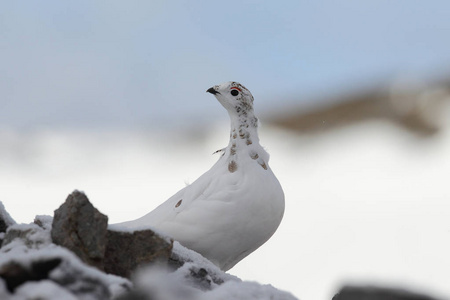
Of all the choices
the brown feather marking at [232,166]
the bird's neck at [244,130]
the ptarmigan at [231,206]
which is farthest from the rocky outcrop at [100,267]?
the bird's neck at [244,130]

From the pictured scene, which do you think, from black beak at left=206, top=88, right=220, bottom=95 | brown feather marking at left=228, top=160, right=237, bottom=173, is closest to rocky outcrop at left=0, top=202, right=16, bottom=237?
brown feather marking at left=228, top=160, right=237, bottom=173

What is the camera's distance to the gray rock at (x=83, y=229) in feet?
→ 11.3

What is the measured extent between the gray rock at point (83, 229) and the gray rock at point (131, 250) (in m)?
0.22

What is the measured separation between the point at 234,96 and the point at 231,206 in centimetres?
108

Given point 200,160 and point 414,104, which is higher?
point 414,104

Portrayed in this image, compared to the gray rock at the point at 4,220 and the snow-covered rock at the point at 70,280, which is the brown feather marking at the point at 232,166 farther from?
the gray rock at the point at 4,220

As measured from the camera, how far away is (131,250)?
12.3 ft

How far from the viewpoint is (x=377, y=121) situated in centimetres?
1983

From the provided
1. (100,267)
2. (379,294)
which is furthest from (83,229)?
(379,294)

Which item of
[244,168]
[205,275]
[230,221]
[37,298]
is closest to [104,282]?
[37,298]

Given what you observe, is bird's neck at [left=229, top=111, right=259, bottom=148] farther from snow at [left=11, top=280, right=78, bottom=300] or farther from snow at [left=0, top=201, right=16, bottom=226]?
snow at [left=11, top=280, right=78, bottom=300]

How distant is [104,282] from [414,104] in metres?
17.2

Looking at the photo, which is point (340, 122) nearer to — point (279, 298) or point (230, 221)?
point (230, 221)

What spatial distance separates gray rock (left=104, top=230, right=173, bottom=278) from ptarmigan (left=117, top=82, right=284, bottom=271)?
1118 millimetres
